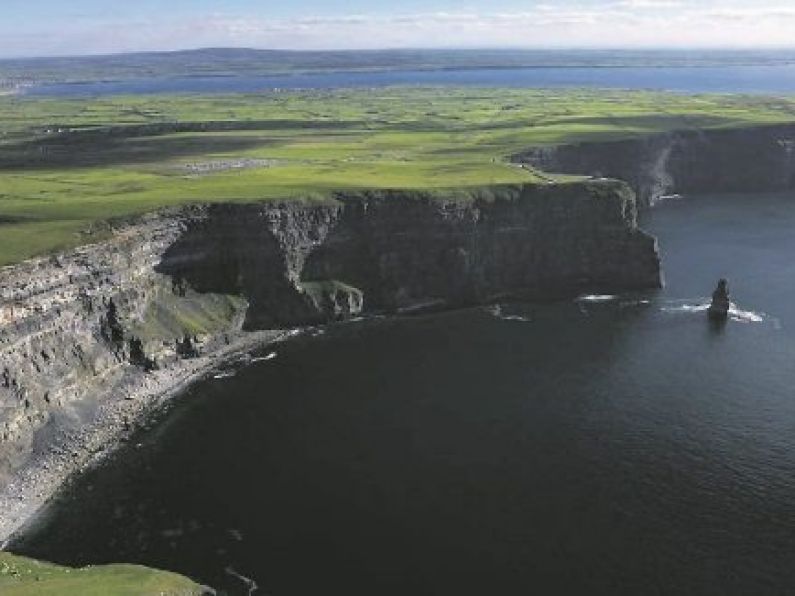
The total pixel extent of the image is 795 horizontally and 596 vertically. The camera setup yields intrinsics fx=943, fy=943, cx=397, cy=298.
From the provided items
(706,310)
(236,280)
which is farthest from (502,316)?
(236,280)

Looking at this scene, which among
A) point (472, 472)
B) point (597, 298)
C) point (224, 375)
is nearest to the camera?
point (472, 472)

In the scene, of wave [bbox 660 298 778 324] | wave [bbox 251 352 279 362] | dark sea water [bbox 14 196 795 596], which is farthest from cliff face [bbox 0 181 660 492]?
wave [bbox 660 298 778 324]

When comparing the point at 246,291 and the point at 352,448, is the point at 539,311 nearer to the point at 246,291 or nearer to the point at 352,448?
the point at 246,291

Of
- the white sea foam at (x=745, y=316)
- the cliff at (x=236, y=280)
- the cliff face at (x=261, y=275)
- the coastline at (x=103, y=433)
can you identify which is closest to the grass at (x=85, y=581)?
the coastline at (x=103, y=433)

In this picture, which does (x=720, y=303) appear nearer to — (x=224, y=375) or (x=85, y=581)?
(x=224, y=375)

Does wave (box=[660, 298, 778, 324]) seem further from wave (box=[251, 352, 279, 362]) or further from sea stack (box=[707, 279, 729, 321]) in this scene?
wave (box=[251, 352, 279, 362])

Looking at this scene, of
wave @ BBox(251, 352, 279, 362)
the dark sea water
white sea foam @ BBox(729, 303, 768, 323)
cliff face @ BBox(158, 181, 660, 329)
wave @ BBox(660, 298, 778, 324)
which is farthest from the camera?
wave @ BBox(660, 298, 778, 324)
